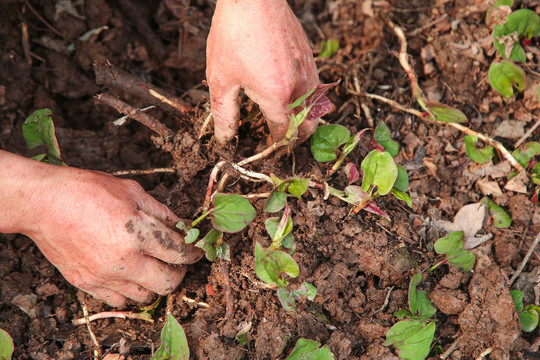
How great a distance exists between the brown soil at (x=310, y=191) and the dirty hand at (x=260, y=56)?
1.09 feet


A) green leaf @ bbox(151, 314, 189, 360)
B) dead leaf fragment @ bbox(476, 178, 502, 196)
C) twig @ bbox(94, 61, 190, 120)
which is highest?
twig @ bbox(94, 61, 190, 120)

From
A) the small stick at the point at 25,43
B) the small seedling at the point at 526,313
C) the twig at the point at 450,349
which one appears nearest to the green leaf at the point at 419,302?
the twig at the point at 450,349

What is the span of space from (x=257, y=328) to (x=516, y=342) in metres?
1.01

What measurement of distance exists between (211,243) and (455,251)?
982mm

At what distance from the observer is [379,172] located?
161 cm

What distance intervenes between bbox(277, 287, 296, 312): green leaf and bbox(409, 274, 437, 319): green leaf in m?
0.45

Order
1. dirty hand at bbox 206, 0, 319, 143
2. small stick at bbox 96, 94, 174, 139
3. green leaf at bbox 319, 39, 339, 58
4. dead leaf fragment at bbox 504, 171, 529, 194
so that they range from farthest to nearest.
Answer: green leaf at bbox 319, 39, 339, 58, dead leaf fragment at bbox 504, 171, 529, 194, small stick at bbox 96, 94, 174, 139, dirty hand at bbox 206, 0, 319, 143

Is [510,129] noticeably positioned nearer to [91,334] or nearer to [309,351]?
[309,351]

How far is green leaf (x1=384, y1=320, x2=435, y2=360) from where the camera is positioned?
4.97ft

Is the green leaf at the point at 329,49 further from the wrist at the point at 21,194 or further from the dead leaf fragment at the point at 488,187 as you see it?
the wrist at the point at 21,194

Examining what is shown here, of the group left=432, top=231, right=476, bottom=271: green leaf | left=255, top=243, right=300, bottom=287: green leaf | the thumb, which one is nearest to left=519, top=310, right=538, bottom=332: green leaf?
left=432, top=231, right=476, bottom=271: green leaf

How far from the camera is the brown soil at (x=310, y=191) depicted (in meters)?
1.60

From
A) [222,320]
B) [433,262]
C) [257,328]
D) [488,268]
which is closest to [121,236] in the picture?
[222,320]

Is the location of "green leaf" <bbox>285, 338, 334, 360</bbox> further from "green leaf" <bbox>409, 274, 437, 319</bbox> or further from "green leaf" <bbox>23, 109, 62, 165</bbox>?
"green leaf" <bbox>23, 109, 62, 165</bbox>
